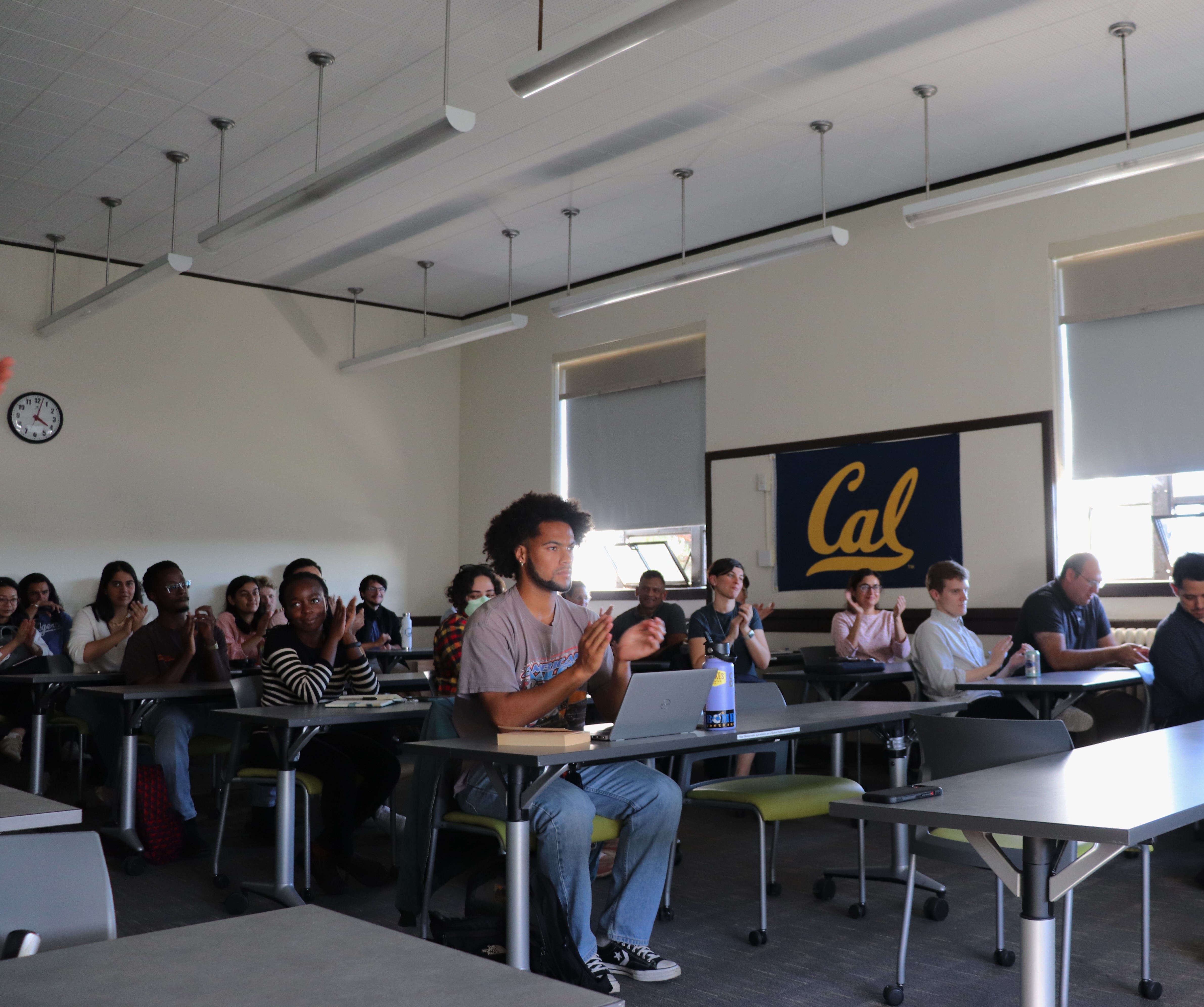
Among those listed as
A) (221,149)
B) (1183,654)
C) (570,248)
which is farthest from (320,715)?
(570,248)

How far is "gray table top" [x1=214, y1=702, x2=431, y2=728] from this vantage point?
3367 millimetres

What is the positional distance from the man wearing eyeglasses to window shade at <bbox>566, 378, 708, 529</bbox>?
3.04m

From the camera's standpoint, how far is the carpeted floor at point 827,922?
110 inches

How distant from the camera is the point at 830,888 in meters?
3.66

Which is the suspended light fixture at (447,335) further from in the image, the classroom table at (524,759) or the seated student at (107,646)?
the classroom table at (524,759)

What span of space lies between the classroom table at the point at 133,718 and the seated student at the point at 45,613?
2953 millimetres

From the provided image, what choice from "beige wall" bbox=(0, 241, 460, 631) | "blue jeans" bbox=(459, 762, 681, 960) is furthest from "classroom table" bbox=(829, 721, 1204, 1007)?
"beige wall" bbox=(0, 241, 460, 631)

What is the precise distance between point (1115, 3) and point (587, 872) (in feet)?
13.7

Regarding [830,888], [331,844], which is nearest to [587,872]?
[830,888]

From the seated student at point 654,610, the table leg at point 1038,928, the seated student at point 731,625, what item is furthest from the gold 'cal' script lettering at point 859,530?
the table leg at point 1038,928

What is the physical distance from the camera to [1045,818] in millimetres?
1586

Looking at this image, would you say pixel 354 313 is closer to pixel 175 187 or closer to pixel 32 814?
pixel 175 187

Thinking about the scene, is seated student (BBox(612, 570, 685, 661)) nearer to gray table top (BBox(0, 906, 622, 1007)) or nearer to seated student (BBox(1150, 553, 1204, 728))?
seated student (BBox(1150, 553, 1204, 728))

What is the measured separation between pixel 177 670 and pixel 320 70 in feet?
9.34
